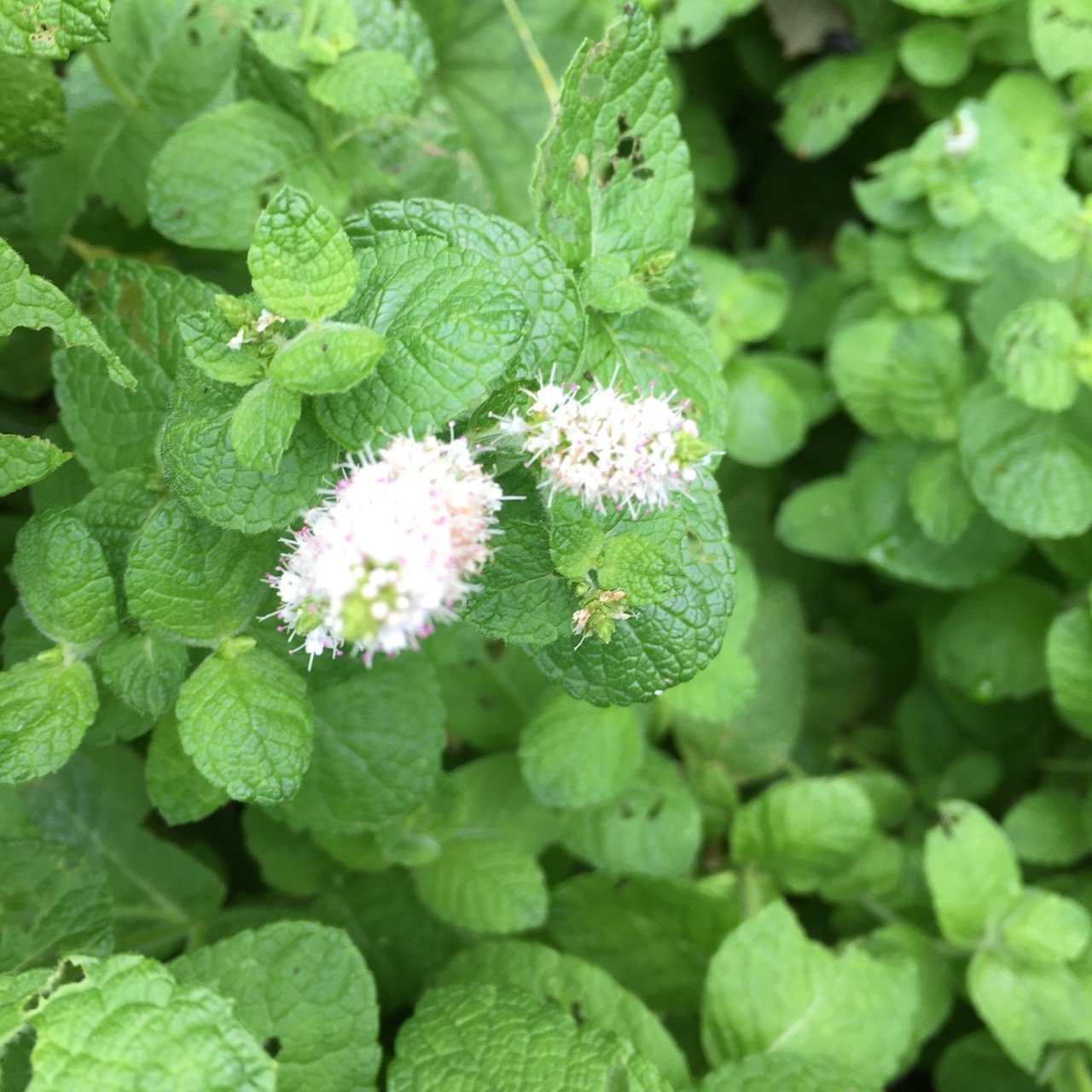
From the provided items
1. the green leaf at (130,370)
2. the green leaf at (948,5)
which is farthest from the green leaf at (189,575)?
the green leaf at (948,5)

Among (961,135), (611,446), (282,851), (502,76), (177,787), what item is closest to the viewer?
(611,446)

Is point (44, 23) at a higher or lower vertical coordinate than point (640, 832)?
higher

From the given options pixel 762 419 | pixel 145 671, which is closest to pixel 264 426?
pixel 145 671

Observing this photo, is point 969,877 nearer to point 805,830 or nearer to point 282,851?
point 805,830

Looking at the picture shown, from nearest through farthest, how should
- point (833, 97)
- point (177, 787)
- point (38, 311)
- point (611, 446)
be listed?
1. point (611, 446)
2. point (38, 311)
3. point (177, 787)
4. point (833, 97)

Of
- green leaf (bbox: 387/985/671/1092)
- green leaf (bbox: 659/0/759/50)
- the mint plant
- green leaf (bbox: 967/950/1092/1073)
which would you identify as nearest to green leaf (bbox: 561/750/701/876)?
the mint plant

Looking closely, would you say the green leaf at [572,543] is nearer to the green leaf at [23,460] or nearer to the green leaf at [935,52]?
the green leaf at [23,460]

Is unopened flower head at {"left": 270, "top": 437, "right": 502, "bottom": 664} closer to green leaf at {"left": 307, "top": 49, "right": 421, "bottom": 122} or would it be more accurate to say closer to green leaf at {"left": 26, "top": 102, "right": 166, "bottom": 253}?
green leaf at {"left": 307, "top": 49, "right": 421, "bottom": 122}

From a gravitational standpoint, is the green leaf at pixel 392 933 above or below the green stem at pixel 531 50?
below
